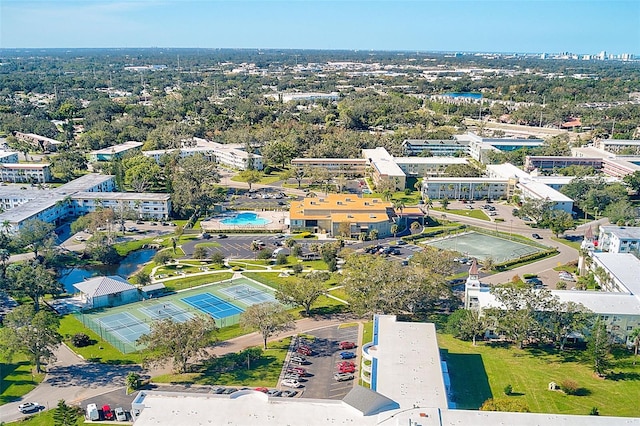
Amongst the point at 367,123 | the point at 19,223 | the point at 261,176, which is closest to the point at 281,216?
the point at 261,176

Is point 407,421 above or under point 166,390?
above

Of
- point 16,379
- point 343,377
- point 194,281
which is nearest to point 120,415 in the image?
point 16,379

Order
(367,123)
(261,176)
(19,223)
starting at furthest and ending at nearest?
(367,123), (261,176), (19,223)

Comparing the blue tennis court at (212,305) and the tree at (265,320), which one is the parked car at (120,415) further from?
the blue tennis court at (212,305)

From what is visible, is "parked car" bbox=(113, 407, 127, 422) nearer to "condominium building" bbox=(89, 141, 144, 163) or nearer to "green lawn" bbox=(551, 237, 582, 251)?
"green lawn" bbox=(551, 237, 582, 251)

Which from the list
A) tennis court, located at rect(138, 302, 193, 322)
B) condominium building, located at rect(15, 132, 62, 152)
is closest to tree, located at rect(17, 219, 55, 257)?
tennis court, located at rect(138, 302, 193, 322)

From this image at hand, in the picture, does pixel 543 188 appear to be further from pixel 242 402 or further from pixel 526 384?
pixel 242 402

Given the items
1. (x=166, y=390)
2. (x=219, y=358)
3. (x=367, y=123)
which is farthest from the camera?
(x=367, y=123)

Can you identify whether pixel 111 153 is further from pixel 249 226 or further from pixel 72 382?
pixel 72 382

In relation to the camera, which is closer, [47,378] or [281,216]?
[47,378]
